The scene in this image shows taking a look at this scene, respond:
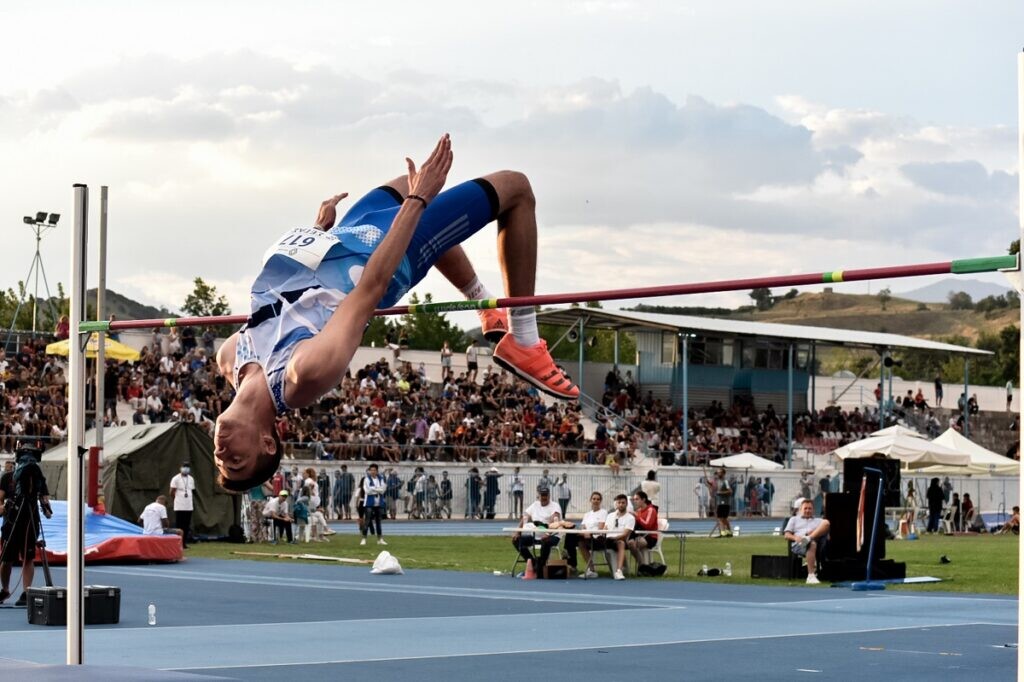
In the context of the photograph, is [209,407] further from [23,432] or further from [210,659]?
[210,659]

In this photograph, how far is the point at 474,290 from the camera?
568cm

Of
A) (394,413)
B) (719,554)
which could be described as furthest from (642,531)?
(394,413)

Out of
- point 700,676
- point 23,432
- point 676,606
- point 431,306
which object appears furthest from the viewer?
point 23,432

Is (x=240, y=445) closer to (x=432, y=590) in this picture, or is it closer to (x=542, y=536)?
(x=432, y=590)

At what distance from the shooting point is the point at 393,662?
891 cm

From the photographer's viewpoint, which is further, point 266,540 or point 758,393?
point 758,393

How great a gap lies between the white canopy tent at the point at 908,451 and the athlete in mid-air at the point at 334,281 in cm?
2255

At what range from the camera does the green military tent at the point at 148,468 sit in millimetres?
21688

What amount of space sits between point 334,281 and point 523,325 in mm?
1103

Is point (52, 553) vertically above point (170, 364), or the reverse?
point (170, 364)

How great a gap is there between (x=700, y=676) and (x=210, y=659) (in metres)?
2.93

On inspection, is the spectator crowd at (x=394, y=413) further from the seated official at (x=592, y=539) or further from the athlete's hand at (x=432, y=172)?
the athlete's hand at (x=432, y=172)

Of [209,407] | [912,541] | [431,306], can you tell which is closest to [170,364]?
[209,407]

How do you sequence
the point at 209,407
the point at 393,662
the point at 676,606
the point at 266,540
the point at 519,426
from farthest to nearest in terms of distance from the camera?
the point at 519,426
the point at 209,407
the point at 266,540
the point at 676,606
the point at 393,662
